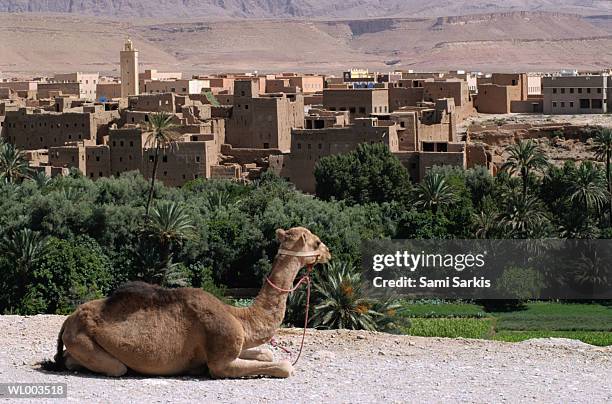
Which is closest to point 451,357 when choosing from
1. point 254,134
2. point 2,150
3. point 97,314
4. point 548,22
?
point 97,314

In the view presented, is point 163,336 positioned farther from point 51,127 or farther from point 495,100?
point 495,100

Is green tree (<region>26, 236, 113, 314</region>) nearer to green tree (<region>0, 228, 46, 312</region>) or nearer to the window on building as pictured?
green tree (<region>0, 228, 46, 312</region>)

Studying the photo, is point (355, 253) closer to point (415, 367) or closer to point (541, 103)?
point (415, 367)

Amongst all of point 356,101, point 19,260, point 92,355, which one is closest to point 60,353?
point 92,355

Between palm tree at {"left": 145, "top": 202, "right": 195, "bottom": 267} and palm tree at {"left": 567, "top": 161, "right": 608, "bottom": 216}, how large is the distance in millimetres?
9886

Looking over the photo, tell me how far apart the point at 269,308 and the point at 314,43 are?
148 meters

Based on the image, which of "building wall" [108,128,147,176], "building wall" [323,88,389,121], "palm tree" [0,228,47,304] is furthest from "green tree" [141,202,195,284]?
"building wall" [323,88,389,121]

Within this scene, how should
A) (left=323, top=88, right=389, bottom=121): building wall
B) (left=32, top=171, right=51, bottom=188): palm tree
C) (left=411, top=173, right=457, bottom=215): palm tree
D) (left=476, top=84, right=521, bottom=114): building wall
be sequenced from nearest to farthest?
(left=411, top=173, right=457, bottom=215): palm tree < (left=32, top=171, right=51, bottom=188): palm tree < (left=323, top=88, right=389, bottom=121): building wall < (left=476, top=84, right=521, bottom=114): building wall

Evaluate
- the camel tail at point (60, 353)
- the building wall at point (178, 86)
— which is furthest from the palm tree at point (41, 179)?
the camel tail at point (60, 353)

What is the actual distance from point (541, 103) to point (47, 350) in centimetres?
4196

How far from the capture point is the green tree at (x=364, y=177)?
37.9m

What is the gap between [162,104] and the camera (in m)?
48.3

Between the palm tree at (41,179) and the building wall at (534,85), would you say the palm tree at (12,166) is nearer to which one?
the palm tree at (41,179)

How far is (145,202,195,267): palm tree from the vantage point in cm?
2905
